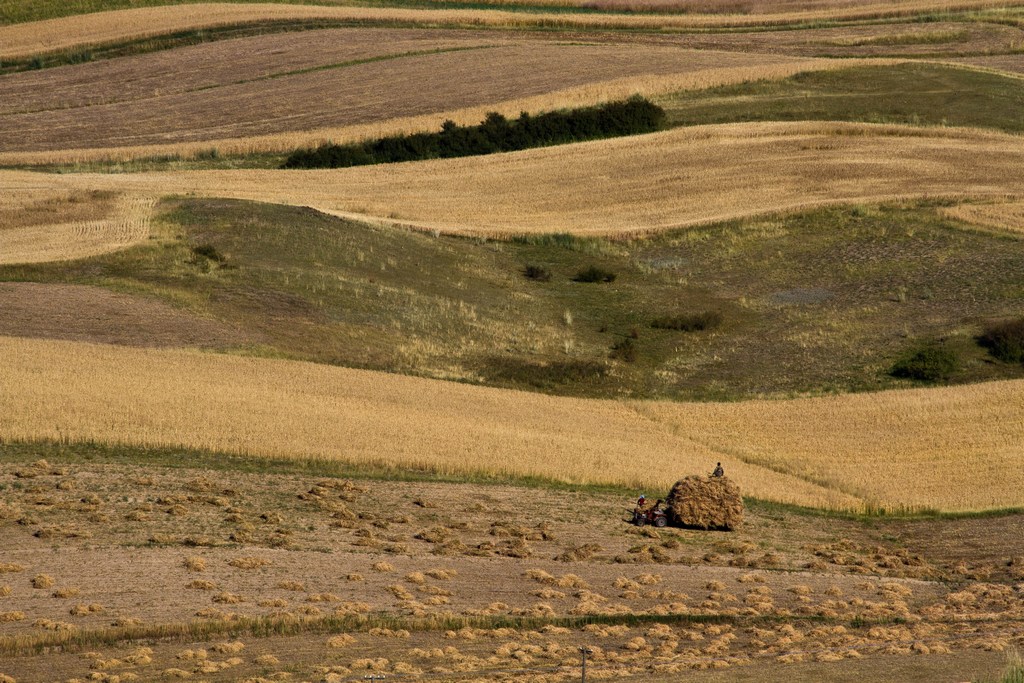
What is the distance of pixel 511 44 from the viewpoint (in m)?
110

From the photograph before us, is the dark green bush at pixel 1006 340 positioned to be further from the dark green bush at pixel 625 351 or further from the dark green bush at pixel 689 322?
the dark green bush at pixel 625 351

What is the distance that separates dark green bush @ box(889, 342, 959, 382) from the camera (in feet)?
189

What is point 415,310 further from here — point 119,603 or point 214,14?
point 214,14

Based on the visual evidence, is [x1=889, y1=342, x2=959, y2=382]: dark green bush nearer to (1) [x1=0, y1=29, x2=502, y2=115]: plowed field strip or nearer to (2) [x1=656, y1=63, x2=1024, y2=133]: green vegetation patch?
(2) [x1=656, y1=63, x2=1024, y2=133]: green vegetation patch

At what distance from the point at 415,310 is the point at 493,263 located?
9462 millimetres

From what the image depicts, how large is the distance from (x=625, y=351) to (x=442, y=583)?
2782cm

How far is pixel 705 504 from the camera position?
41.9 m

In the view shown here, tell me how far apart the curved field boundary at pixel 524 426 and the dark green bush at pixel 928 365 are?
2000mm

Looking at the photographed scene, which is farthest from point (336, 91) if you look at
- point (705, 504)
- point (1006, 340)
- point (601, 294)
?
point (705, 504)

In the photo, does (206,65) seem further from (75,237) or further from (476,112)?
(75,237)

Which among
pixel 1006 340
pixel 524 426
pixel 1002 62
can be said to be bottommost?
pixel 524 426

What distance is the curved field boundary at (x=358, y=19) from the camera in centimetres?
11150

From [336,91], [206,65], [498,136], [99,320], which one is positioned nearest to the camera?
[99,320]

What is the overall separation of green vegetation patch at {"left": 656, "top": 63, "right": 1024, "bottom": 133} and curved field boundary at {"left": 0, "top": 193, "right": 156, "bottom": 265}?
122 feet
